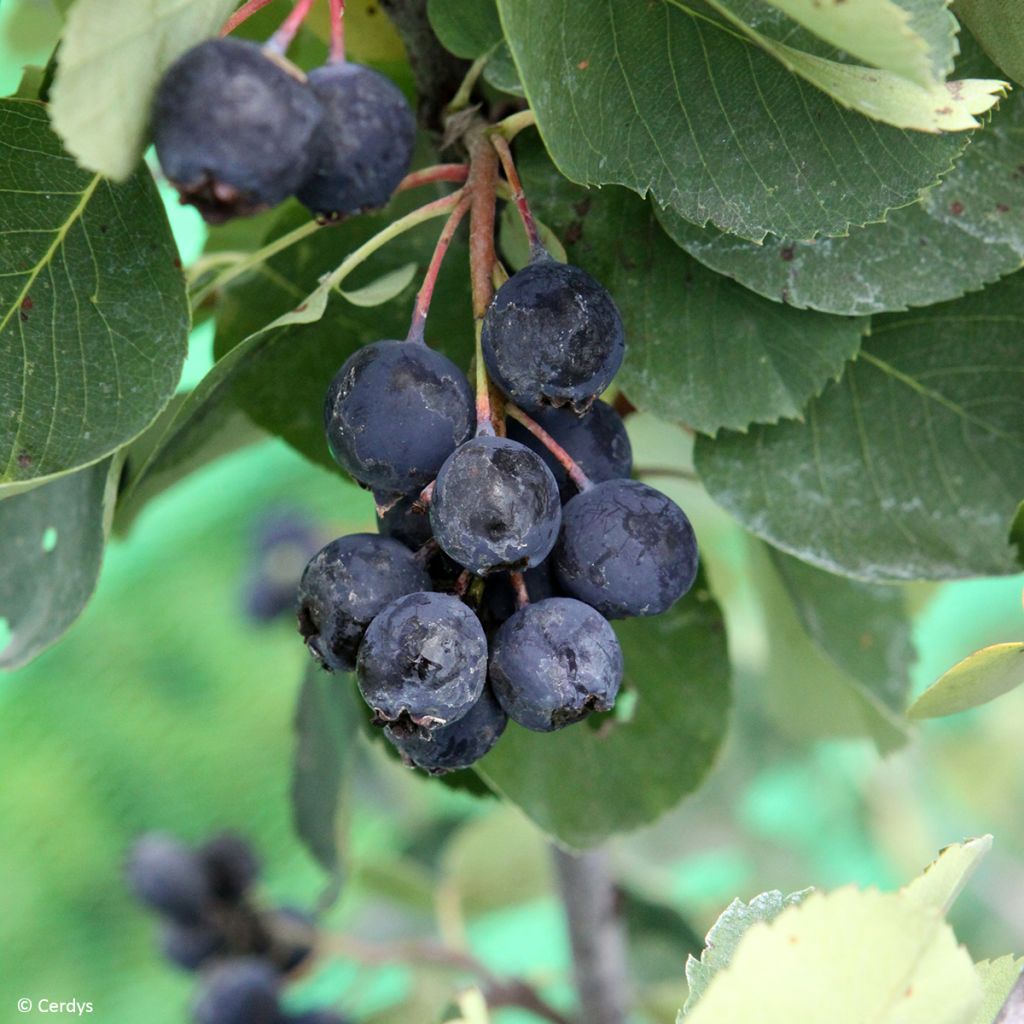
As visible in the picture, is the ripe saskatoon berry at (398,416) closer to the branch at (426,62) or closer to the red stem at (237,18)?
the red stem at (237,18)

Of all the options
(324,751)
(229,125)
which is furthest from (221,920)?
(229,125)

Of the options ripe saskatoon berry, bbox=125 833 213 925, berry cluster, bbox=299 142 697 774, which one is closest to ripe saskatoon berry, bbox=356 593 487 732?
berry cluster, bbox=299 142 697 774

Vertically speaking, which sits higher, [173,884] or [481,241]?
[481,241]

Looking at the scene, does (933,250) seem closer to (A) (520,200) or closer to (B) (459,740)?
(A) (520,200)

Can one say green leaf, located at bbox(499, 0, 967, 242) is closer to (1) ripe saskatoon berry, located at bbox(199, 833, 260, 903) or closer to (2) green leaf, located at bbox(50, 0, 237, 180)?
(2) green leaf, located at bbox(50, 0, 237, 180)

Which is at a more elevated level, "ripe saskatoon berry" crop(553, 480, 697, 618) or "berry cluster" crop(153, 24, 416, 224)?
"berry cluster" crop(153, 24, 416, 224)

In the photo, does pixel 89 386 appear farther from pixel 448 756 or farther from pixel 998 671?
pixel 998 671

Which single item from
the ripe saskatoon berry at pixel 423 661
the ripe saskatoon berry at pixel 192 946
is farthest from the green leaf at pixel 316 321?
the ripe saskatoon berry at pixel 192 946

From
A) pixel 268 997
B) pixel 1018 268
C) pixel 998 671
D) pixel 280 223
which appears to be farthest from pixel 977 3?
pixel 268 997
